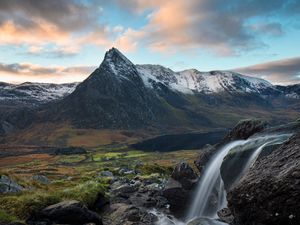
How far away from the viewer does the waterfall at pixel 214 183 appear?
34.1 m

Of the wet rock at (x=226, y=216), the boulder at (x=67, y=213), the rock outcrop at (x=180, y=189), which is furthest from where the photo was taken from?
the rock outcrop at (x=180, y=189)

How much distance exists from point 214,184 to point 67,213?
16171 millimetres

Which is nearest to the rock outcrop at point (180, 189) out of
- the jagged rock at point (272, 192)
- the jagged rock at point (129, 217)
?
the jagged rock at point (129, 217)

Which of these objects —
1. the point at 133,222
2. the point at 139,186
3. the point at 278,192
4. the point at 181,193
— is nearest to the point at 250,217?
the point at 278,192

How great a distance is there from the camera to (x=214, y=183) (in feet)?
130

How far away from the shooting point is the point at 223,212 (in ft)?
108

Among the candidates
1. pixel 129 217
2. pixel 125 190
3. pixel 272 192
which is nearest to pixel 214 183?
pixel 129 217

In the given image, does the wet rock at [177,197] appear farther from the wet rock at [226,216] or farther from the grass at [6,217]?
the grass at [6,217]

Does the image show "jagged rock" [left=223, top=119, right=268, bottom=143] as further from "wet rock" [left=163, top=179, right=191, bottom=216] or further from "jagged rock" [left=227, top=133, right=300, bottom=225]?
"jagged rock" [left=227, top=133, right=300, bottom=225]

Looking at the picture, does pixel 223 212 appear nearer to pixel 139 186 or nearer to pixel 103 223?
pixel 103 223

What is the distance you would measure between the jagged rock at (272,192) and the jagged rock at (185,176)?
18979mm

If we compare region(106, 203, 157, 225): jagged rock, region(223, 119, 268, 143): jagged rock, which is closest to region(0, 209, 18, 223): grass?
region(106, 203, 157, 225): jagged rock

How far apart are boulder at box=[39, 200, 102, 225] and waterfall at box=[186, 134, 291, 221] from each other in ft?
41.9

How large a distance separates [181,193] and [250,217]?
20900 millimetres
